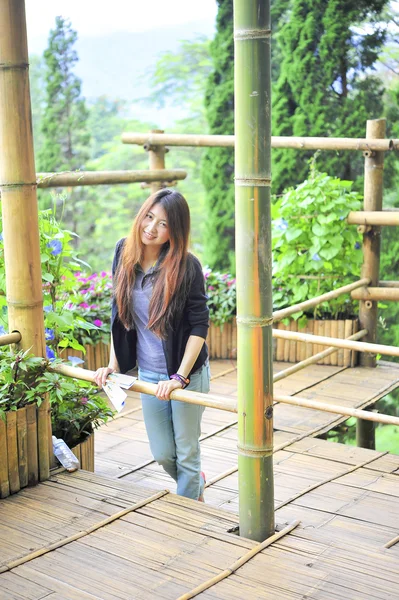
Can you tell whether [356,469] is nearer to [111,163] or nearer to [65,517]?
[65,517]

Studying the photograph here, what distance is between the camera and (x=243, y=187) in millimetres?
2258

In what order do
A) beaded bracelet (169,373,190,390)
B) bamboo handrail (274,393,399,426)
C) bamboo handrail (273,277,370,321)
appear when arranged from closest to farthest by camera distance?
beaded bracelet (169,373,190,390) < bamboo handrail (274,393,399,426) < bamboo handrail (273,277,370,321)

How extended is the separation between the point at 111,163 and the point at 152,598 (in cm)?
1324

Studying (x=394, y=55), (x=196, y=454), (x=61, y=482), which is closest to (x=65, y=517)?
(x=61, y=482)

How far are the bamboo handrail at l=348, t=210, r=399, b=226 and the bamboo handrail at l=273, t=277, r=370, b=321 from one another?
358 millimetres

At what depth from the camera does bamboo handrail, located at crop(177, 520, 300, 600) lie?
2.03 m

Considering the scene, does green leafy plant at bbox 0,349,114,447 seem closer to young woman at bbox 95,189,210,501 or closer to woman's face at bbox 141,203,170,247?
young woman at bbox 95,189,210,501

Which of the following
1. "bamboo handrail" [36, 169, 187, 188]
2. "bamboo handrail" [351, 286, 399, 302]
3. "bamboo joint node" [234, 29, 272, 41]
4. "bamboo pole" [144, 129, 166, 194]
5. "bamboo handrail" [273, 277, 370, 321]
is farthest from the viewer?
"bamboo pole" [144, 129, 166, 194]

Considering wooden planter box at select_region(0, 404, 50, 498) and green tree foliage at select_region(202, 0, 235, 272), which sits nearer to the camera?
wooden planter box at select_region(0, 404, 50, 498)

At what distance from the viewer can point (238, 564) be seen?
2.16 meters

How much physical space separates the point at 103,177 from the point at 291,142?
115 cm

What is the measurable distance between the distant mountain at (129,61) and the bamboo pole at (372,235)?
11.0 meters

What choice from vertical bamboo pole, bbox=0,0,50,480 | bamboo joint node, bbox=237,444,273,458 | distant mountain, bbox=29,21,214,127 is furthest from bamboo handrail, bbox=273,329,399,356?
distant mountain, bbox=29,21,214,127

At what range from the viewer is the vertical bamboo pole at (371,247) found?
4.52m
